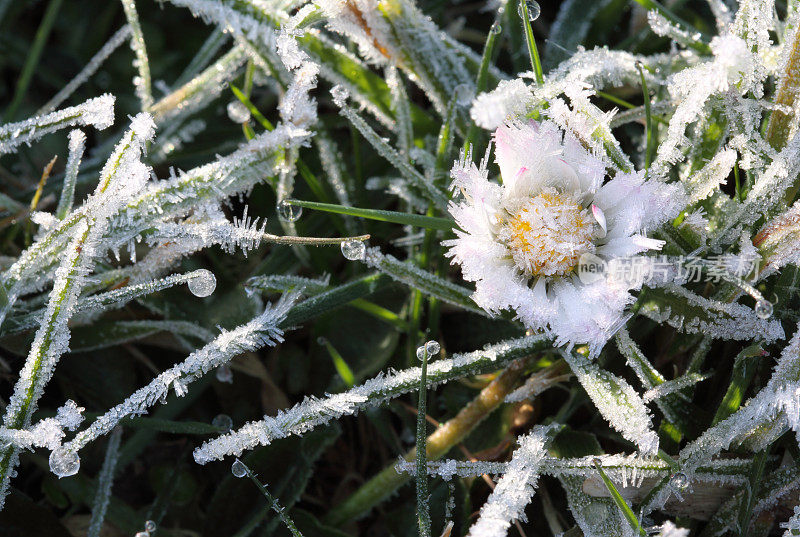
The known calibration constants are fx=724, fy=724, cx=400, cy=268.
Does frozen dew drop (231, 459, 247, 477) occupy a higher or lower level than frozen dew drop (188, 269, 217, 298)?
lower

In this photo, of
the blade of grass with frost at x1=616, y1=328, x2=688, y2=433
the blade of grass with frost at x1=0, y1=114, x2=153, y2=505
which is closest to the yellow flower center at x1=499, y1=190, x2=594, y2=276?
the blade of grass with frost at x1=616, y1=328, x2=688, y2=433

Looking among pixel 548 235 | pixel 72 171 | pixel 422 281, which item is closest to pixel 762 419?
pixel 548 235

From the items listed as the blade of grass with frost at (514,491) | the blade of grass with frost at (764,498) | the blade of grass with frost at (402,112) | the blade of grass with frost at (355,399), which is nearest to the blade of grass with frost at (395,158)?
the blade of grass with frost at (402,112)

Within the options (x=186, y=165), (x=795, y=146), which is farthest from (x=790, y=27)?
(x=186, y=165)

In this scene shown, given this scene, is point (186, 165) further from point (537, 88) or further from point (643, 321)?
point (643, 321)

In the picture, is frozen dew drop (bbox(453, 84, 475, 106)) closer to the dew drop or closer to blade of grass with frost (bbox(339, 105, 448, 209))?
blade of grass with frost (bbox(339, 105, 448, 209))

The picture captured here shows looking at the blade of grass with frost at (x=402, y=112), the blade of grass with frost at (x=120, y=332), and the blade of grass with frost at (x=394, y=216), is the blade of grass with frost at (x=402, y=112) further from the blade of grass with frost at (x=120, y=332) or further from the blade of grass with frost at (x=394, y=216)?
the blade of grass with frost at (x=120, y=332)

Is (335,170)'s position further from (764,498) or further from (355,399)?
(764,498)
